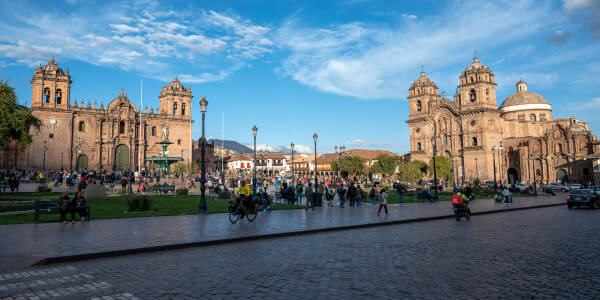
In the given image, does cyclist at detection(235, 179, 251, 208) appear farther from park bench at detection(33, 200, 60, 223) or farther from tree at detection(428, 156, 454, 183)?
tree at detection(428, 156, 454, 183)

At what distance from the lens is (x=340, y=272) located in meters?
6.63

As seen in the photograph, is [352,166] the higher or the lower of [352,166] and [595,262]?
the higher

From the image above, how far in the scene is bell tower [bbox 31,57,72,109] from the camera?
57.2 m

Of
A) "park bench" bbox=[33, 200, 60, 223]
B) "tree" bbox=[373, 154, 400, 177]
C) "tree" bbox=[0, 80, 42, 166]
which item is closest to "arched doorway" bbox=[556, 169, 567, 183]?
"tree" bbox=[373, 154, 400, 177]

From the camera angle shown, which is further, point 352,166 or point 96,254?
point 352,166

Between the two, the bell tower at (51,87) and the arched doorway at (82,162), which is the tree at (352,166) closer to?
the arched doorway at (82,162)

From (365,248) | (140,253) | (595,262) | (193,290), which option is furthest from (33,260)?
(595,262)

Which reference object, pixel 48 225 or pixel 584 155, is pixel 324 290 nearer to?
pixel 48 225

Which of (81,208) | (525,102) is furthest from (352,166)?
(81,208)

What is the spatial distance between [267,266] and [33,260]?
14.5ft

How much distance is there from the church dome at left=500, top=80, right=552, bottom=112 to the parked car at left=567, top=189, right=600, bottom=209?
2552 inches

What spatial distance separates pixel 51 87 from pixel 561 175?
260 feet

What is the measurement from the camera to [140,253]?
28.3 feet

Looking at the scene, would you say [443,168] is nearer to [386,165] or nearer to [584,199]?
[386,165]
